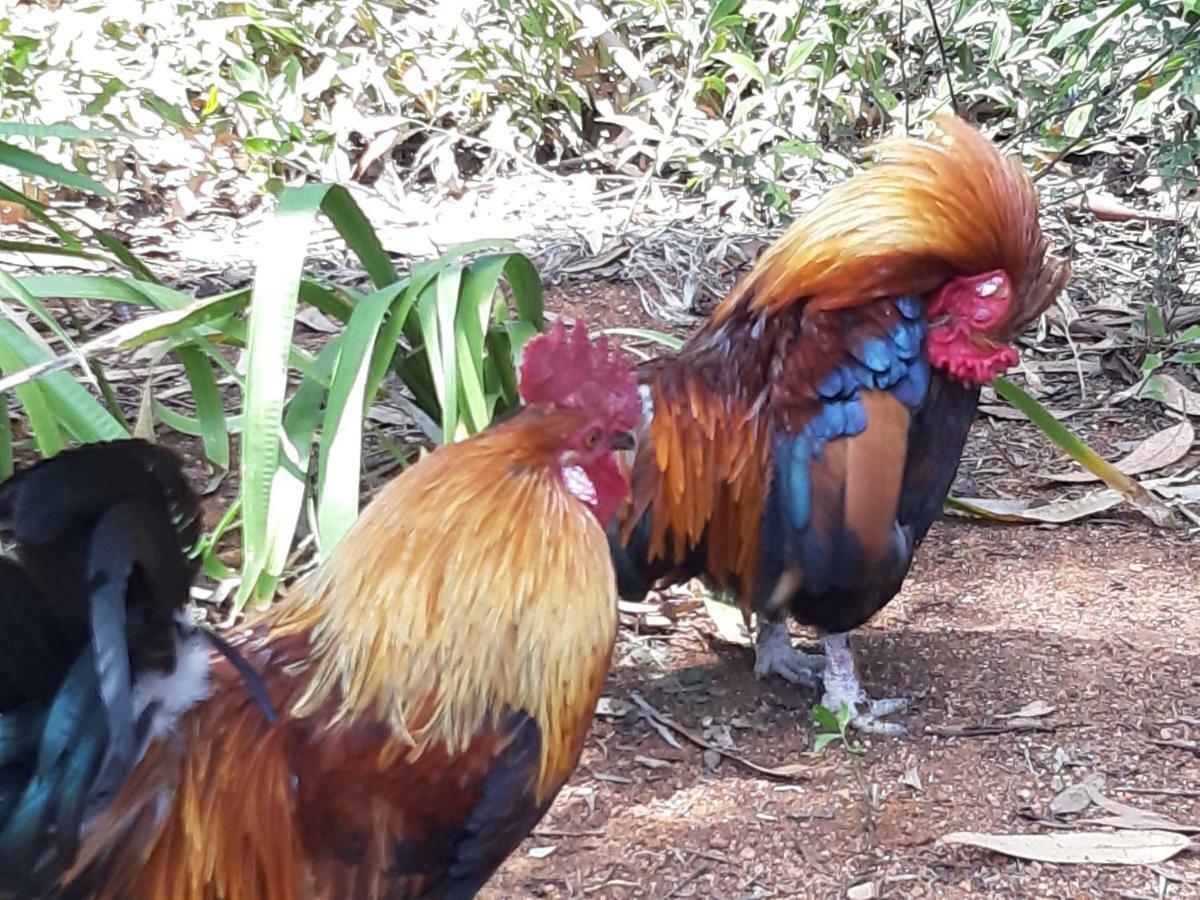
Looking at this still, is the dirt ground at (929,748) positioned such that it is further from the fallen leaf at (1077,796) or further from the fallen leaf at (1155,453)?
the fallen leaf at (1155,453)

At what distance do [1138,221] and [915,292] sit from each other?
10.7 ft

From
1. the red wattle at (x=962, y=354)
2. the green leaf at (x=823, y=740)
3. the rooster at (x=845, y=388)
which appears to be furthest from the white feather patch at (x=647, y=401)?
the green leaf at (x=823, y=740)

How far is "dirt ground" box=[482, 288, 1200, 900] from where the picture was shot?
265 cm

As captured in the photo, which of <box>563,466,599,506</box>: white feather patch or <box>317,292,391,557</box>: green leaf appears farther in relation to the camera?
<box>317,292,391,557</box>: green leaf

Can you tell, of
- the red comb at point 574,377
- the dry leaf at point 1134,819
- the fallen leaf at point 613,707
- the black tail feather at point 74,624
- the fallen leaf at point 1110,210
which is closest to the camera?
the black tail feather at point 74,624

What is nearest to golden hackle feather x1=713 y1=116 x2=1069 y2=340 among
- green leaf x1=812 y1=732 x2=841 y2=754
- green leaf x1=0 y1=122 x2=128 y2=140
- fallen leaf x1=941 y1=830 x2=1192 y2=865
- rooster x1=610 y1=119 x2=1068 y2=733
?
rooster x1=610 y1=119 x2=1068 y2=733

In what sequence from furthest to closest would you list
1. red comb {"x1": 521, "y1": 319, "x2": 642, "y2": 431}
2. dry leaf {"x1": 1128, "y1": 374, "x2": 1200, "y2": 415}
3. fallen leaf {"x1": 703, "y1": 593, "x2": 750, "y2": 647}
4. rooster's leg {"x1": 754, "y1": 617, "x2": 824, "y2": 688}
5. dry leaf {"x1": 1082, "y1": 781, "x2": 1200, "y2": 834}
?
1. dry leaf {"x1": 1128, "y1": 374, "x2": 1200, "y2": 415}
2. fallen leaf {"x1": 703, "y1": 593, "x2": 750, "y2": 647}
3. rooster's leg {"x1": 754, "y1": 617, "x2": 824, "y2": 688}
4. dry leaf {"x1": 1082, "y1": 781, "x2": 1200, "y2": 834}
5. red comb {"x1": 521, "y1": 319, "x2": 642, "y2": 431}

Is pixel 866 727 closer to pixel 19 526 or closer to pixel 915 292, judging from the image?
pixel 915 292

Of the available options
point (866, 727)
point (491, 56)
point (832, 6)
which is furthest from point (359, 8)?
point (866, 727)

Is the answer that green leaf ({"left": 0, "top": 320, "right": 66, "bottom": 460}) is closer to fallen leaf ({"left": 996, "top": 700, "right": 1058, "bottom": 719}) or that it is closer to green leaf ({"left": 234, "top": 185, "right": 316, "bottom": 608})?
green leaf ({"left": 234, "top": 185, "right": 316, "bottom": 608})

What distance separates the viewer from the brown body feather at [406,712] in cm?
195

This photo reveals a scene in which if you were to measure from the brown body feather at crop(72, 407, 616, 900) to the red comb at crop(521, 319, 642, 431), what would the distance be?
4.3 inches

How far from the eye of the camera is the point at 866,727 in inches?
122

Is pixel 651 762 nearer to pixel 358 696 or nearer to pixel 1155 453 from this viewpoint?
pixel 358 696
